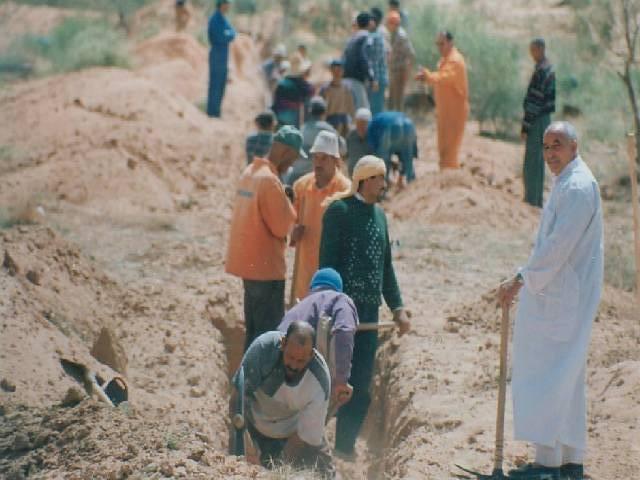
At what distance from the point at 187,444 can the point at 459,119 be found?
10896 millimetres

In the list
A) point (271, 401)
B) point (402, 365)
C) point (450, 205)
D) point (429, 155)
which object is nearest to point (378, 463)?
point (402, 365)

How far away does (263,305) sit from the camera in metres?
8.62

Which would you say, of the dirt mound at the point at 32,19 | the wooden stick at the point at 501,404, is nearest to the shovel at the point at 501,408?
the wooden stick at the point at 501,404

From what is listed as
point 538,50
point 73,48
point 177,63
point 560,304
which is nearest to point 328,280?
point 560,304

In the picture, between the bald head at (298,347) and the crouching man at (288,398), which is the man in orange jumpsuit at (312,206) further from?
the bald head at (298,347)

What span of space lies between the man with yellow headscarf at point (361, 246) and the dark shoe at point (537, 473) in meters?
1.47

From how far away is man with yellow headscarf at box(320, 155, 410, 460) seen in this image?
761cm

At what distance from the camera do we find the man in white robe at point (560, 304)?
6402mm

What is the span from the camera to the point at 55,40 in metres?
28.5

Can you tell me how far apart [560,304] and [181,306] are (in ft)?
15.5

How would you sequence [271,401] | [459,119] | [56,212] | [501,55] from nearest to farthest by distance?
[271,401] < [56,212] < [459,119] < [501,55]

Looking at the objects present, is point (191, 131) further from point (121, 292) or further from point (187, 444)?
point (187, 444)

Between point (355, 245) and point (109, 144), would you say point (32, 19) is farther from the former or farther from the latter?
point (355, 245)

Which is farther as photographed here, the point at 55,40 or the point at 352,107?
the point at 55,40
